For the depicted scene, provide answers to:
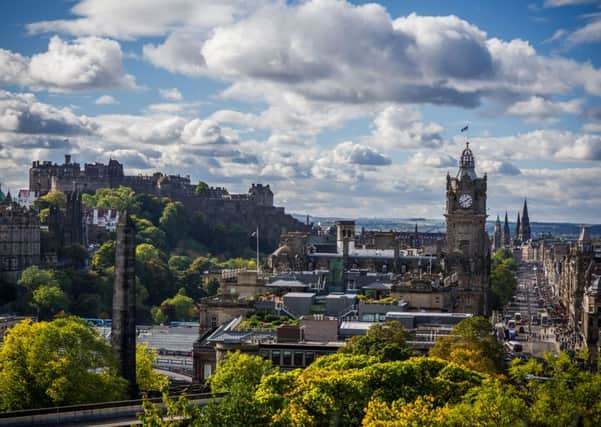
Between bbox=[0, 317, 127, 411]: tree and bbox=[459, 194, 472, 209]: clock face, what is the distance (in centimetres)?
6883

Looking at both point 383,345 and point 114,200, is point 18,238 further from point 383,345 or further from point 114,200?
point 383,345

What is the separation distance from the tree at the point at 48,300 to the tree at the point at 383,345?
190ft

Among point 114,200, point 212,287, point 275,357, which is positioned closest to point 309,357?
point 275,357

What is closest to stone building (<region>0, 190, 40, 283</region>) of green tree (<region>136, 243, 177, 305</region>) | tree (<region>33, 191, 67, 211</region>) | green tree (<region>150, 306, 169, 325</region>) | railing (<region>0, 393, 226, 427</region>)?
green tree (<region>136, 243, 177, 305</region>)

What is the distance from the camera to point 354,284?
101 m

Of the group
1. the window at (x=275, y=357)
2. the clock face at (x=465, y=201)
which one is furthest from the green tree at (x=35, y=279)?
the window at (x=275, y=357)

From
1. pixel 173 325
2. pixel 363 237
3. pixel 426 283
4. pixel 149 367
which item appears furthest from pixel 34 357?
pixel 363 237

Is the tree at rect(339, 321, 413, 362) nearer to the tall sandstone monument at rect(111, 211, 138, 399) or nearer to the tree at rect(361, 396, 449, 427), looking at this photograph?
the tall sandstone monument at rect(111, 211, 138, 399)

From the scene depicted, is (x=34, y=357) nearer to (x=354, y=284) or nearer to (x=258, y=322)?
(x=258, y=322)

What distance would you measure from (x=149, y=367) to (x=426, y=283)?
3386 centimetres

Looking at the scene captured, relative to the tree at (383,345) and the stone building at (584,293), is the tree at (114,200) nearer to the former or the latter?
the stone building at (584,293)

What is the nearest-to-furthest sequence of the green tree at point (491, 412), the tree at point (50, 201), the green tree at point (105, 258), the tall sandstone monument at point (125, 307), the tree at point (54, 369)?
the green tree at point (491, 412) → the tree at point (54, 369) → the tall sandstone monument at point (125, 307) → the green tree at point (105, 258) → the tree at point (50, 201)

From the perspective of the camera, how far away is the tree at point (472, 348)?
194ft

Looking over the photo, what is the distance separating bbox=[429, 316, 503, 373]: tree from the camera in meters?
59.2
